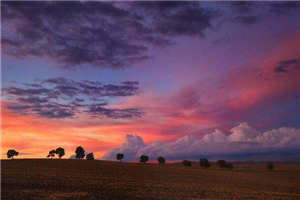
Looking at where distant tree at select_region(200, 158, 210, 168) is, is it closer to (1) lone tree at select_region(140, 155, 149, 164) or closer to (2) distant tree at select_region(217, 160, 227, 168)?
(2) distant tree at select_region(217, 160, 227, 168)

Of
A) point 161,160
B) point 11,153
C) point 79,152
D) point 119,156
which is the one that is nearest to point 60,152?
point 79,152

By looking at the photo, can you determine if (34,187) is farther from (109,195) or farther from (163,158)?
(163,158)

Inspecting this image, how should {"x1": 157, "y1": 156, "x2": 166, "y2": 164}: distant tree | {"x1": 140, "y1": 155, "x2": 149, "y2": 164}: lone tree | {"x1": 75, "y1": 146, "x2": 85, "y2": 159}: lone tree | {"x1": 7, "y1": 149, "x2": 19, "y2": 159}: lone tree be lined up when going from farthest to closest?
{"x1": 157, "y1": 156, "x2": 166, "y2": 164}: distant tree → {"x1": 140, "y1": 155, "x2": 149, "y2": 164}: lone tree → {"x1": 75, "y1": 146, "x2": 85, "y2": 159}: lone tree → {"x1": 7, "y1": 149, "x2": 19, "y2": 159}: lone tree

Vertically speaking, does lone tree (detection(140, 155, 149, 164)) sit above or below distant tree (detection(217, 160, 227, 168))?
above

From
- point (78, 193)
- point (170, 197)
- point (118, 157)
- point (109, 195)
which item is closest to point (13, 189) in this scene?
point (78, 193)

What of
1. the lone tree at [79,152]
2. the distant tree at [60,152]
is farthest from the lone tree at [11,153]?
the lone tree at [79,152]

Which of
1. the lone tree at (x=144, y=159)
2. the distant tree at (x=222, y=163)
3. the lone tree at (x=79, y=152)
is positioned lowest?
the distant tree at (x=222, y=163)

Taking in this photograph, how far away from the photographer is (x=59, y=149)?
152 metres

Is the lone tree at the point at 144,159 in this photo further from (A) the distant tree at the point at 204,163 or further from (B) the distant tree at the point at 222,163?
(B) the distant tree at the point at 222,163

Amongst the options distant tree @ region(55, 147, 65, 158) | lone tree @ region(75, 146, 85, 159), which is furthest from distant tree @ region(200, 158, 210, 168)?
distant tree @ region(55, 147, 65, 158)

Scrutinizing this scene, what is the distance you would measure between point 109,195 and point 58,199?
5.88 meters

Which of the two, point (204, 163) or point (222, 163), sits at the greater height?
point (204, 163)

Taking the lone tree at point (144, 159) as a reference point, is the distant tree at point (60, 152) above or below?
above

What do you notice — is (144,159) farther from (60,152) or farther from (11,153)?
(11,153)
